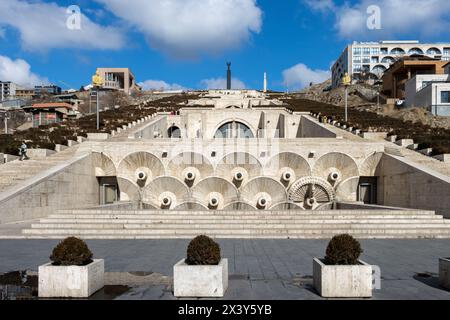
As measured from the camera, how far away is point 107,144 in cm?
2059

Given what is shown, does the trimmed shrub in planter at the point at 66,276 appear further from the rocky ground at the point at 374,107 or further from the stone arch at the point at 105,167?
the rocky ground at the point at 374,107

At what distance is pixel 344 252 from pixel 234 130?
37963 mm

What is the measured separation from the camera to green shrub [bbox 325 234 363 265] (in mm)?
5305

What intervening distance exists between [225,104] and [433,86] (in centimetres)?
2420

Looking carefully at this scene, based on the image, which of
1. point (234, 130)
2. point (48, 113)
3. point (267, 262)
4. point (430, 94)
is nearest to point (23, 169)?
point (267, 262)

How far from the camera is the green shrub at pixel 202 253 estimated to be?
537 centimetres

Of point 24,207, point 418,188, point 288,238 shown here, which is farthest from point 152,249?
point 418,188

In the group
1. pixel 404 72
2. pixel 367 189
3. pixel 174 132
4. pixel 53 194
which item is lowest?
pixel 367 189

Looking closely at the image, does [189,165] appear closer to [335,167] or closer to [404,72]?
[335,167]

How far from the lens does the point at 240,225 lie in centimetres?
1218

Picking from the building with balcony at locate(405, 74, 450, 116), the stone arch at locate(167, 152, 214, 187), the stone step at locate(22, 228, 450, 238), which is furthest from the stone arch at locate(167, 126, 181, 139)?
the stone step at locate(22, 228, 450, 238)

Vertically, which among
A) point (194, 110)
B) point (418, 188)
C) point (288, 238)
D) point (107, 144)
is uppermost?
point (194, 110)
